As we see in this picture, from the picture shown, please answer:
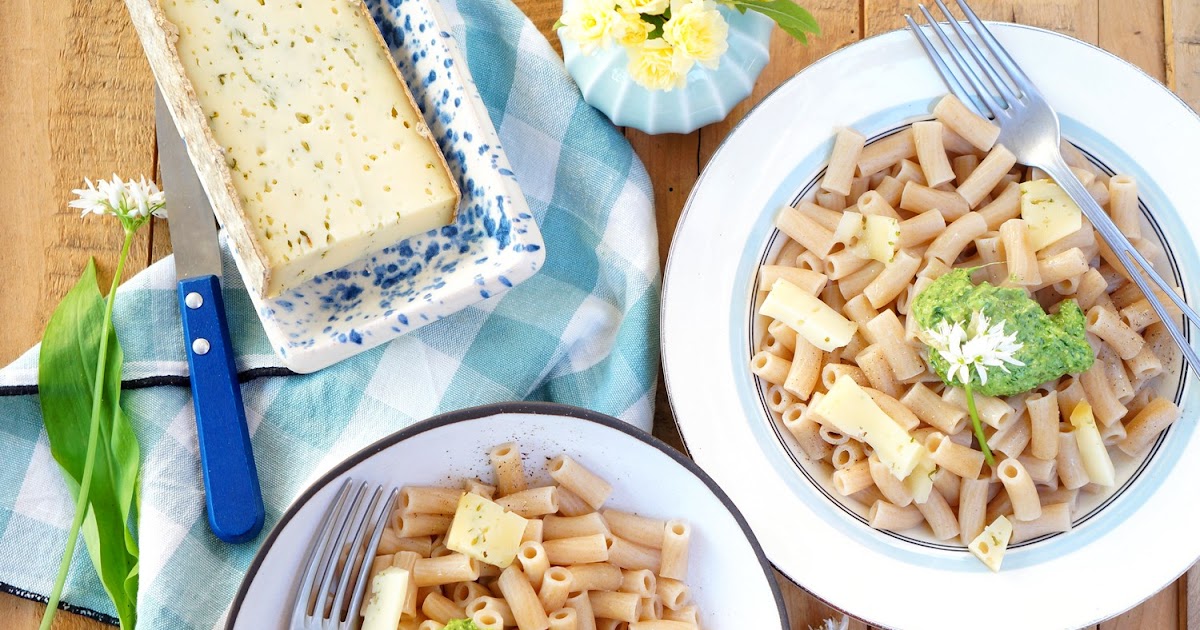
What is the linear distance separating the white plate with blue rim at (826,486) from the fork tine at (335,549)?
53 cm

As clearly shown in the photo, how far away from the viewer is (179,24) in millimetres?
1535

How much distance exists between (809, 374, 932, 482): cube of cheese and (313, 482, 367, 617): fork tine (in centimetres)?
74

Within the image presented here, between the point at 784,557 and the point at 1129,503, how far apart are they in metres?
0.58

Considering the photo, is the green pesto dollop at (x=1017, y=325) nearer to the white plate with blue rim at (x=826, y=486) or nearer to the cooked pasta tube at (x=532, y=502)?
the white plate with blue rim at (x=826, y=486)

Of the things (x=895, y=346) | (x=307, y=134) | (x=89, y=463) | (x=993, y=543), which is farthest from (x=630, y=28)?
(x=89, y=463)

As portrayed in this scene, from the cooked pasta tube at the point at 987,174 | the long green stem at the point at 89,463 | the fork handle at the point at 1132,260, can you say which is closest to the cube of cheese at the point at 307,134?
the long green stem at the point at 89,463

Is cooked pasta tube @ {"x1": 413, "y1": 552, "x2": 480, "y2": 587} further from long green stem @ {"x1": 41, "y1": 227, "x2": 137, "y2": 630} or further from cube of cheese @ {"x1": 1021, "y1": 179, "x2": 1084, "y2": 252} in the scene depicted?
cube of cheese @ {"x1": 1021, "y1": 179, "x2": 1084, "y2": 252}

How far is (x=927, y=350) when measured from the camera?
1.58 meters

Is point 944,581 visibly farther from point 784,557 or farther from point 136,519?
point 136,519

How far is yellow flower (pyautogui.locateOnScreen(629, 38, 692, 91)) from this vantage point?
1407 mm

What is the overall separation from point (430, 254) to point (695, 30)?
577 mm

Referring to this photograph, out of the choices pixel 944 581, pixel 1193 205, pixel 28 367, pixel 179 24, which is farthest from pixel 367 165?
pixel 1193 205

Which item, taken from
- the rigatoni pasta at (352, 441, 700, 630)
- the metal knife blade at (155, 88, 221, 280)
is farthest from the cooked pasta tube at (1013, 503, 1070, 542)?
the metal knife blade at (155, 88, 221, 280)

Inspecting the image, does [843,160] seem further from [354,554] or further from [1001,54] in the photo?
[354,554]
